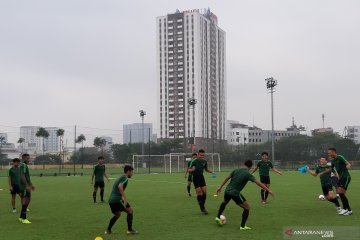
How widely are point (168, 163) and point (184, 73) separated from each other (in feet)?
298

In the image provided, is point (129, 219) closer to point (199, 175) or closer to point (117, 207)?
point (117, 207)

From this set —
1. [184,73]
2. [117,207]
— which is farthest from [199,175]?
[184,73]

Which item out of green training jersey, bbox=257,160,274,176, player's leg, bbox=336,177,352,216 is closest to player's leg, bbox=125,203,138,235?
player's leg, bbox=336,177,352,216

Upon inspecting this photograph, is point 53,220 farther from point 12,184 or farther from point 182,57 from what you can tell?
point 182,57

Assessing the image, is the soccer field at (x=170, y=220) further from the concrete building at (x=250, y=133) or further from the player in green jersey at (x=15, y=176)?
the concrete building at (x=250, y=133)

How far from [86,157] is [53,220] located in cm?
5223

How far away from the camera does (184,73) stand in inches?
6161

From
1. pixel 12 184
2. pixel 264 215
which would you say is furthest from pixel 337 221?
pixel 12 184

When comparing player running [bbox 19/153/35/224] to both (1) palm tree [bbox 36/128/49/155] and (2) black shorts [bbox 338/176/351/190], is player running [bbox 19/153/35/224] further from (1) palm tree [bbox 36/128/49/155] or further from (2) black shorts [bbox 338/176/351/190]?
(1) palm tree [bbox 36/128/49/155]

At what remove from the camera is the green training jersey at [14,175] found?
15094 millimetres

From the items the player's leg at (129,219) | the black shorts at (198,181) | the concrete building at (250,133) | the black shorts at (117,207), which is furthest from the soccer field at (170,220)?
the concrete building at (250,133)

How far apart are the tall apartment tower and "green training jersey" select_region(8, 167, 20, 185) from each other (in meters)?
136

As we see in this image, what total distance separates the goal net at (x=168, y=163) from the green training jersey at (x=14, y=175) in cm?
4637

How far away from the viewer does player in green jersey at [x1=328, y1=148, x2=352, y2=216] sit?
13898mm
